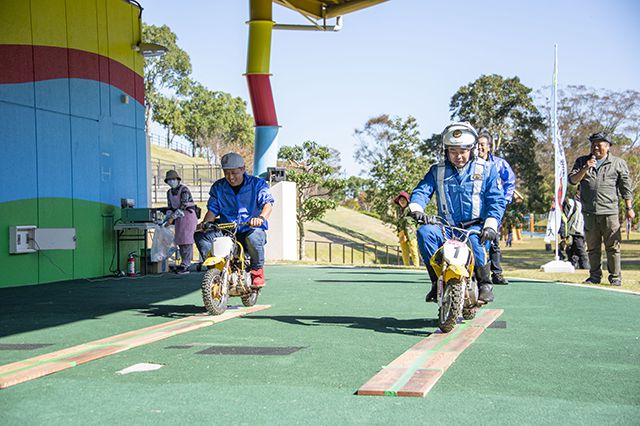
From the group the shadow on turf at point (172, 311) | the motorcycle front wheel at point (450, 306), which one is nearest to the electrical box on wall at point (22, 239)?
the shadow on turf at point (172, 311)

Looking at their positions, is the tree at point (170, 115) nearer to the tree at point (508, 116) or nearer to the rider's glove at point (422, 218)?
the tree at point (508, 116)

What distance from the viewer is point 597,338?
6.47 m

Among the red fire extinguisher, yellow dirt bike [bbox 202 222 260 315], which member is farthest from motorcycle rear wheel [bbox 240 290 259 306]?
the red fire extinguisher

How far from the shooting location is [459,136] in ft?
23.3

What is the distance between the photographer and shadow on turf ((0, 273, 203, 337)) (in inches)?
328

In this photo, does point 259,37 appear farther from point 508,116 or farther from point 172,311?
point 508,116

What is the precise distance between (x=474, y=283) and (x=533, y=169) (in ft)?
126

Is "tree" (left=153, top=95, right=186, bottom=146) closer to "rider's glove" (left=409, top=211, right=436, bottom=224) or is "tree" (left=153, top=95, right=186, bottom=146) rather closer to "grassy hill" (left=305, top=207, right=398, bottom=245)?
"grassy hill" (left=305, top=207, right=398, bottom=245)

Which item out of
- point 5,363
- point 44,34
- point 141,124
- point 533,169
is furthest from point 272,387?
point 533,169

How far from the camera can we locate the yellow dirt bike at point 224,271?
805 cm

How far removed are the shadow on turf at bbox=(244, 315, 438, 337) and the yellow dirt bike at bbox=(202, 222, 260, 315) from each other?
375 mm

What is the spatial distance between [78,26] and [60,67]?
0.88 metres

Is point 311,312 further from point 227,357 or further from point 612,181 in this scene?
point 612,181

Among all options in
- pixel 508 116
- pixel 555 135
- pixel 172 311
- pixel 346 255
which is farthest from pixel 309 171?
pixel 172 311
